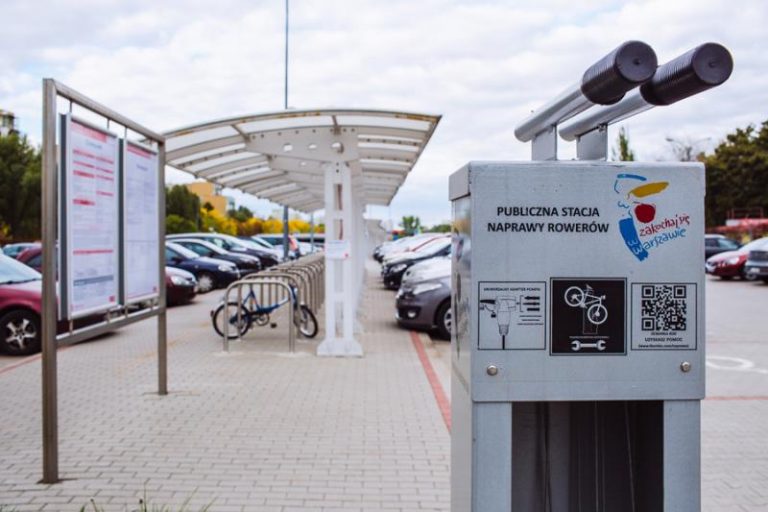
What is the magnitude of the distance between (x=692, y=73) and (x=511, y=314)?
0.90 metres

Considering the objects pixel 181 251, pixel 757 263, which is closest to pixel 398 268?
pixel 181 251

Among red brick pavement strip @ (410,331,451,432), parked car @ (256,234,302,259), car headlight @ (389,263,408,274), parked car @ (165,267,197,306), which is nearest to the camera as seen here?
red brick pavement strip @ (410,331,451,432)

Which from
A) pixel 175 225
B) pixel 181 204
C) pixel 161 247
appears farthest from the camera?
pixel 181 204

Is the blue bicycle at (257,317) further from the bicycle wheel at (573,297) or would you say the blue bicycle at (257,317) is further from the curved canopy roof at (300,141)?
the bicycle wheel at (573,297)

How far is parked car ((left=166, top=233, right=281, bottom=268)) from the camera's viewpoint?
28047 millimetres

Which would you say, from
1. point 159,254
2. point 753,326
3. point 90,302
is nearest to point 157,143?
point 159,254

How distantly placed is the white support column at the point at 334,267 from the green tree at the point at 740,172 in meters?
46.9

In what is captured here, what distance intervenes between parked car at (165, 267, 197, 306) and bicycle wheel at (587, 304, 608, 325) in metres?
15.8

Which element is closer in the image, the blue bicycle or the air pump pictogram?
the air pump pictogram

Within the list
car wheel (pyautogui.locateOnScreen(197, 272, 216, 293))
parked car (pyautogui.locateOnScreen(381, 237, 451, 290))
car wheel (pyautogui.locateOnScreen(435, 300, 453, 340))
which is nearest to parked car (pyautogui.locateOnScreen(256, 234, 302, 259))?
parked car (pyautogui.locateOnScreen(381, 237, 451, 290))

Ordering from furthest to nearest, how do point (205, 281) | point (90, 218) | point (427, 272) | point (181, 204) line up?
point (181, 204) → point (205, 281) → point (427, 272) → point (90, 218)

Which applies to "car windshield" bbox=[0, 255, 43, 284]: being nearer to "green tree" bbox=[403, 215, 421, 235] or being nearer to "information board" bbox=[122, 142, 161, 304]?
"information board" bbox=[122, 142, 161, 304]

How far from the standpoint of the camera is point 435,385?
840 centimetres

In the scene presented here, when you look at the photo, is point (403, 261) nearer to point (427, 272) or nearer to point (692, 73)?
point (427, 272)
